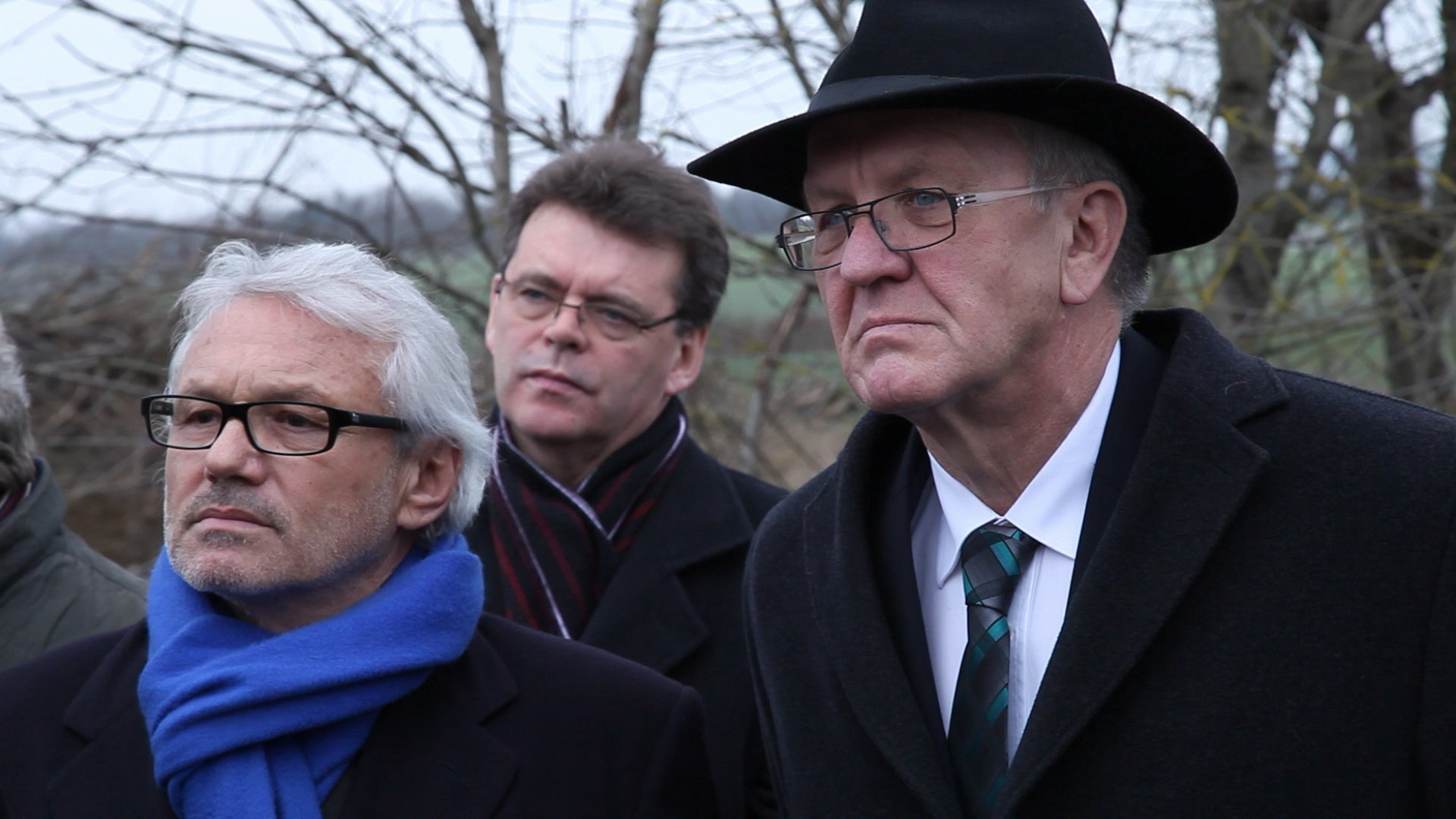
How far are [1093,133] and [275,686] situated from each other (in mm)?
1522

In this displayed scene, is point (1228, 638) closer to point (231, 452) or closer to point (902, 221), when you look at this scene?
point (902, 221)

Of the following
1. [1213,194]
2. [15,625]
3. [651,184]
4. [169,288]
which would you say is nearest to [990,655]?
[1213,194]

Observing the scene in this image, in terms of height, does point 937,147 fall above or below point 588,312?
above

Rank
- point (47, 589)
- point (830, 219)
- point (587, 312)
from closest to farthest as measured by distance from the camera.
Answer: point (830, 219), point (47, 589), point (587, 312)

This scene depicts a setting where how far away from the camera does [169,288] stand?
7523mm

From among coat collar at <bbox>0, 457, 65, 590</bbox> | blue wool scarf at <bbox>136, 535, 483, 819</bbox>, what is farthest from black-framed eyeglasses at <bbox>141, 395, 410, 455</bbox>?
coat collar at <bbox>0, 457, 65, 590</bbox>

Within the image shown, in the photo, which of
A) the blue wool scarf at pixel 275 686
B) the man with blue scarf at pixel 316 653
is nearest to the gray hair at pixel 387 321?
the man with blue scarf at pixel 316 653

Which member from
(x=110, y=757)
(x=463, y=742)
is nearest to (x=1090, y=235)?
(x=463, y=742)

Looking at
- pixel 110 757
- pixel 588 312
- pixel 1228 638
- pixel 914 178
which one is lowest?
pixel 110 757

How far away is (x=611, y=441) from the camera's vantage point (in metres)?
3.34

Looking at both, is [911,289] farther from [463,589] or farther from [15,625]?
[15,625]

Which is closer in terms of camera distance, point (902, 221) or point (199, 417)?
point (902, 221)

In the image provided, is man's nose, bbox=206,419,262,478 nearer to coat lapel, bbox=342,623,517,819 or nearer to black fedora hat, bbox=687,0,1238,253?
coat lapel, bbox=342,623,517,819

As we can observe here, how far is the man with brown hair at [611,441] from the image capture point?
10.3ft
